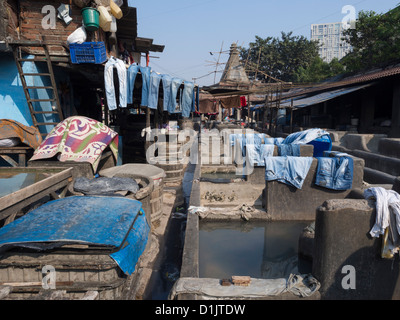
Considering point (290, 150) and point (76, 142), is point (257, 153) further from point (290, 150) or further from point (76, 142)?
point (76, 142)

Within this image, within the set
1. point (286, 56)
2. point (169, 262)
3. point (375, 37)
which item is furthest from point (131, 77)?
point (286, 56)

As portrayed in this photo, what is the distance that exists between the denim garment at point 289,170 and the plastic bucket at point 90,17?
591 centimetres

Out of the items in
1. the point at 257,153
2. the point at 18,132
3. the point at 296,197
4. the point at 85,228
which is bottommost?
the point at 296,197

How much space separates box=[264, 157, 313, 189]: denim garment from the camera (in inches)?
256

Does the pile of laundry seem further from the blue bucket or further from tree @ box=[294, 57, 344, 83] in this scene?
tree @ box=[294, 57, 344, 83]

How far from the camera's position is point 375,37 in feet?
65.2

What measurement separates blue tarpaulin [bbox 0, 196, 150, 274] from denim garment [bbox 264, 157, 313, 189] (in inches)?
143

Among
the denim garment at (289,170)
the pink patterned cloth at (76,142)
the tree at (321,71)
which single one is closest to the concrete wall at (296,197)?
the denim garment at (289,170)

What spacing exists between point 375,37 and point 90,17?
20142mm

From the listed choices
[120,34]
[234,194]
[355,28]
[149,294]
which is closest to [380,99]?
[355,28]

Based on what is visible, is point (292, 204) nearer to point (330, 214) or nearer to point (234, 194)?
point (234, 194)

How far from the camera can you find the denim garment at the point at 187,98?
32.1ft

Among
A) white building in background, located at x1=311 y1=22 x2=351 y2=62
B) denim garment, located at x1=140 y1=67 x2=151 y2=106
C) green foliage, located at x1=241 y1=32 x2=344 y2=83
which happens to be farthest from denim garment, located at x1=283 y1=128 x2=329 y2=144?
white building in background, located at x1=311 y1=22 x2=351 y2=62

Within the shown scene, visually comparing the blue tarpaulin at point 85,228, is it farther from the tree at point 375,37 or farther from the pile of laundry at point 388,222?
the tree at point 375,37
